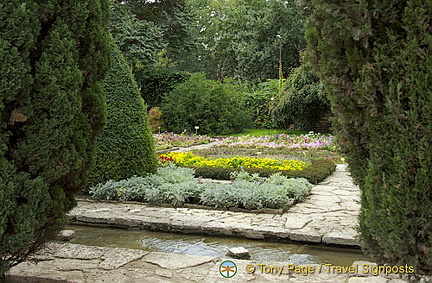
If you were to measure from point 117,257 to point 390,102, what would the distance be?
2495 millimetres

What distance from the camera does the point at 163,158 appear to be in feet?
30.1

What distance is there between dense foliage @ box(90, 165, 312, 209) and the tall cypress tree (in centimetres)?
285

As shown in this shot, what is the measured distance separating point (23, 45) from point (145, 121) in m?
3.95

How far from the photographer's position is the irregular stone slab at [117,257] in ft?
10.8

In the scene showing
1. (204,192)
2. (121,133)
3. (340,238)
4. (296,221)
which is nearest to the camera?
(340,238)

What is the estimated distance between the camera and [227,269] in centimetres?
321

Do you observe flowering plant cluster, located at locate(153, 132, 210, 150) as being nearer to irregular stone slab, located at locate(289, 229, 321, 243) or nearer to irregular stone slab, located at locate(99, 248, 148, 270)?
irregular stone slab, located at locate(289, 229, 321, 243)

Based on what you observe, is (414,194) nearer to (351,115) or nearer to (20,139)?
(351,115)

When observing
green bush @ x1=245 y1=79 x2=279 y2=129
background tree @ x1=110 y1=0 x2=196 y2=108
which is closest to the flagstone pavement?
green bush @ x1=245 y1=79 x2=279 y2=129

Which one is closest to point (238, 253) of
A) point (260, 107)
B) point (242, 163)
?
point (242, 163)

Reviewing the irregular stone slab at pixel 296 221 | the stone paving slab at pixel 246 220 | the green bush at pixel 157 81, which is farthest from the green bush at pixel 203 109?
the irregular stone slab at pixel 296 221

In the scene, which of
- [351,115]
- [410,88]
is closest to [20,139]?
[351,115]

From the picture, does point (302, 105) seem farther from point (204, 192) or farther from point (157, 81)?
point (204, 192)

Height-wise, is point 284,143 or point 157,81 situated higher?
point 157,81
